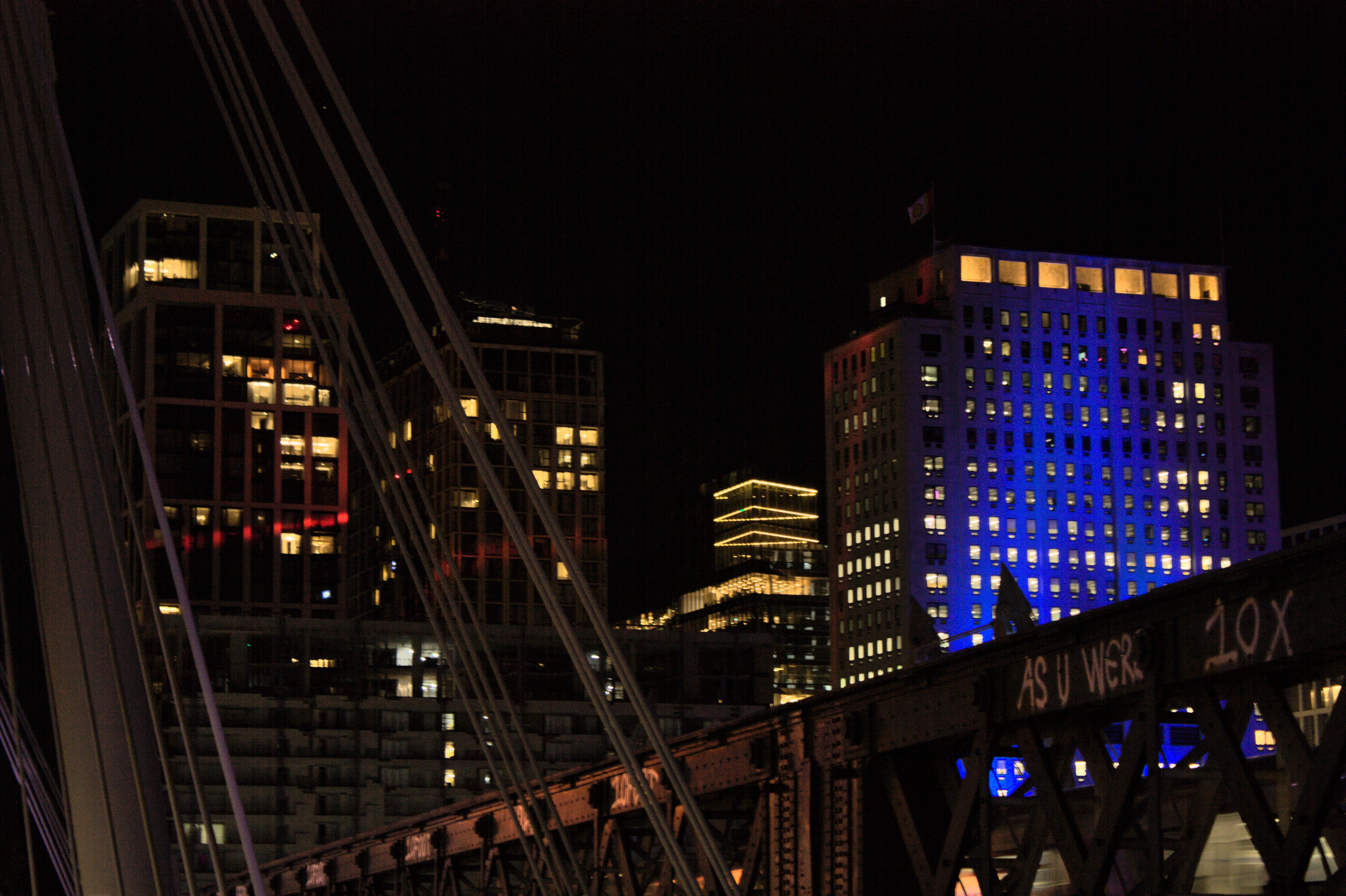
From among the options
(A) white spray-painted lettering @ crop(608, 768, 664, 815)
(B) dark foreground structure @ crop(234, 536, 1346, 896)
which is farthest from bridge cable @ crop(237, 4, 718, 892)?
(A) white spray-painted lettering @ crop(608, 768, 664, 815)

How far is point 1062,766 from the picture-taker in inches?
765

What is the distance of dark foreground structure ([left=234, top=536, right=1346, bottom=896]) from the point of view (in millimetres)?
15742

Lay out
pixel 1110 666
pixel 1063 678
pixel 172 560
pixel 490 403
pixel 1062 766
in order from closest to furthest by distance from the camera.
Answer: pixel 172 560, pixel 490 403, pixel 1110 666, pixel 1063 678, pixel 1062 766

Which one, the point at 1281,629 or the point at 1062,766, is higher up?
the point at 1281,629

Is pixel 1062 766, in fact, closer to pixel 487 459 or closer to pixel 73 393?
pixel 487 459

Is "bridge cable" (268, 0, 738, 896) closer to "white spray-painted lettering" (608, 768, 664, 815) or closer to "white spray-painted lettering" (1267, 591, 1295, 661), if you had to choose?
"white spray-painted lettering" (1267, 591, 1295, 661)

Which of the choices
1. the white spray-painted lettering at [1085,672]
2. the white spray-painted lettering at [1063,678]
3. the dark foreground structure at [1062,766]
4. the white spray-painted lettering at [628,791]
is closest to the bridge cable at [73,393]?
the dark foreground structure at [1062,766]

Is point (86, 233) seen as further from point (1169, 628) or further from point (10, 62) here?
point (1169, 628)

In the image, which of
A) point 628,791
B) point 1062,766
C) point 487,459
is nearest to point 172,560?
point 487,459

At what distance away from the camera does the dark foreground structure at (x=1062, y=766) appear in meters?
15.7

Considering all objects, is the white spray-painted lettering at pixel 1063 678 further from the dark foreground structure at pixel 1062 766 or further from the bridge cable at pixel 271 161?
the bridge cable at pixel 271 161

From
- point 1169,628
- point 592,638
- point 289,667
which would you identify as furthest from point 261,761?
point 1169,628

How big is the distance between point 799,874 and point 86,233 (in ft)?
46.2

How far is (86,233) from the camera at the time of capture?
14.7 meters
